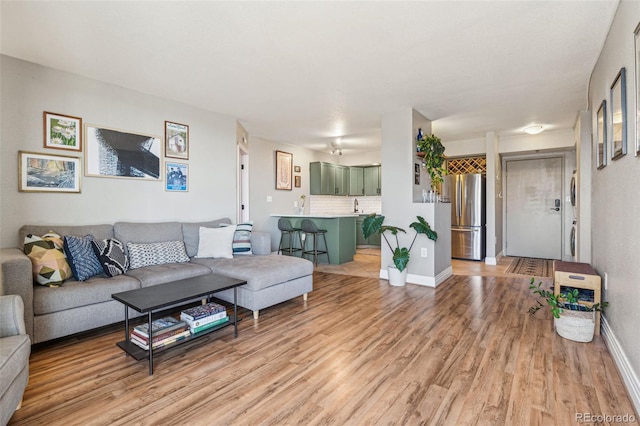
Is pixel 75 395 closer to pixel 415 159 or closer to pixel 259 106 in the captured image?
pixel 259 106

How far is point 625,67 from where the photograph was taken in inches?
76.1

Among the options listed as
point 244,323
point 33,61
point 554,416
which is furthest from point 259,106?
point 554,416

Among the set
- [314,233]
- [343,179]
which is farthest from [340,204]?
[314,233]

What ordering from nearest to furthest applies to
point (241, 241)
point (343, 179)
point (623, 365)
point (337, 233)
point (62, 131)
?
point (623, 365)
point (62, 131)
point (241, 241)
point (337, 233)
point (343, 179)

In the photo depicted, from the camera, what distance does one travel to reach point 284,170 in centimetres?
680

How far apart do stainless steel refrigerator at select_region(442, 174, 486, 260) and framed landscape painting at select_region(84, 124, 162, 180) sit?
5.37 metres

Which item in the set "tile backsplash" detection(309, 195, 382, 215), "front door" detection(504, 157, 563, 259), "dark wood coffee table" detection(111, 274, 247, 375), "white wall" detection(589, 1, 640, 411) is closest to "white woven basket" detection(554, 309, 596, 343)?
"white wall" detection(589, 1, 640, 411)

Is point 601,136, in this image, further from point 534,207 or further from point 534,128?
point 534,207

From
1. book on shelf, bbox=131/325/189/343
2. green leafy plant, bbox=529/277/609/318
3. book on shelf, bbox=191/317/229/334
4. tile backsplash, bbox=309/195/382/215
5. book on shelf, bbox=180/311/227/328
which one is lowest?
book on shelf, bbox=191/317/229/334

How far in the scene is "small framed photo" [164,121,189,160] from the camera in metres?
3.88

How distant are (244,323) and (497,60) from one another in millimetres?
3363

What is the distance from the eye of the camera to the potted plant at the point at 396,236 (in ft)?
13.5

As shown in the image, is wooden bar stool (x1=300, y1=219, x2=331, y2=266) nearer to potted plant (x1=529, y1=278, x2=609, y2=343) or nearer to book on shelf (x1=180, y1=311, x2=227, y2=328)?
book on shelf (x1=180, y1=311, x2=227, y2=328)

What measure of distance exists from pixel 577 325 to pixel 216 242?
11.6 feet
